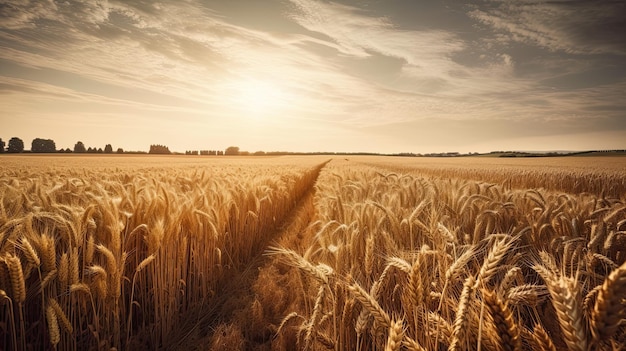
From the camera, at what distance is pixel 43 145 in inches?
3307

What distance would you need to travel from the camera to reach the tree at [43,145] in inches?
3268

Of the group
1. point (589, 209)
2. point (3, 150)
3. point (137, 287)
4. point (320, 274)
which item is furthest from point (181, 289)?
point (3, 150)

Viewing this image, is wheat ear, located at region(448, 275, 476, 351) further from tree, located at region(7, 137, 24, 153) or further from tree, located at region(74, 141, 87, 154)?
tree, located at region(74, 141, 87, 154)

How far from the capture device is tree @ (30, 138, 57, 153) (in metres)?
83.0

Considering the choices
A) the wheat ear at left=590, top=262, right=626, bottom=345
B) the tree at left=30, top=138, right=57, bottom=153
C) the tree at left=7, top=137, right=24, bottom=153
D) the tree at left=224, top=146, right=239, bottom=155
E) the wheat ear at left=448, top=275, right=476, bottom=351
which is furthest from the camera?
the tree at left=224, top=146, right=239, bottom=155

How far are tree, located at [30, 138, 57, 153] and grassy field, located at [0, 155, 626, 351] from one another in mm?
109324

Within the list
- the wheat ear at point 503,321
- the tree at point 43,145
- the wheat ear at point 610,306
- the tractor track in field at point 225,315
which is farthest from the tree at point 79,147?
the wheat ear at point 610,306

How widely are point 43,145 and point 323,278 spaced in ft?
376

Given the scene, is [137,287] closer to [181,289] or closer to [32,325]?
[181,289]

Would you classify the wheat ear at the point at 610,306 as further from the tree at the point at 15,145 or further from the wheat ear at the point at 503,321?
the tree at the point at 15,145

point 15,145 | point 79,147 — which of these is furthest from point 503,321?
point 79,147

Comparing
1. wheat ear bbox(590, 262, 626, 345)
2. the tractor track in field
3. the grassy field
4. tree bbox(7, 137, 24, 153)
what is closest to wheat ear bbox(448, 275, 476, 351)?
the grassy field

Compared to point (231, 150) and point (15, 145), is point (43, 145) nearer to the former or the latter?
point (15, 145)

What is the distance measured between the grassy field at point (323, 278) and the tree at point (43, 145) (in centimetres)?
10932
